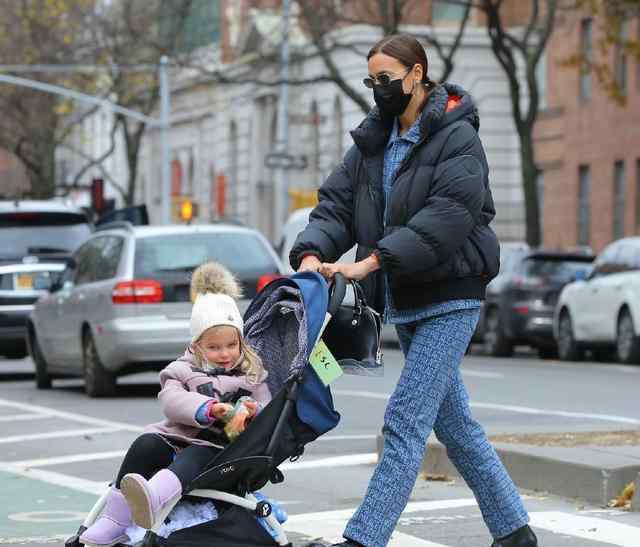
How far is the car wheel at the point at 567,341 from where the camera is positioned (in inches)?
1055

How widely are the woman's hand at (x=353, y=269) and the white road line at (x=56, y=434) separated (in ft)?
22.8

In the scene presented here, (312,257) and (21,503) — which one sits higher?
(312,257)

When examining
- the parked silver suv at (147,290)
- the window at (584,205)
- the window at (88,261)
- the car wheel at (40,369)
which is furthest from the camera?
the window at (584,205)

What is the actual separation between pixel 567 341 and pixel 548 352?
2.76 meters

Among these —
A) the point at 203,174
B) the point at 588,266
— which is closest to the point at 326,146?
the point at 203,174

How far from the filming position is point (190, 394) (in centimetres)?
665

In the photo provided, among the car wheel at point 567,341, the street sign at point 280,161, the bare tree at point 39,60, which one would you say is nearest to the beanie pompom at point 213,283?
the car wheel at point 567,341

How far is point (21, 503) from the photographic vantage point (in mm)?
9633

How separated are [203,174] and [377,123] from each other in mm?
62070

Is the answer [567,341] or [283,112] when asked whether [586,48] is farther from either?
[567,341]

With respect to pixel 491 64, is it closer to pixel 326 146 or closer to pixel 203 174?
pixel 326 146

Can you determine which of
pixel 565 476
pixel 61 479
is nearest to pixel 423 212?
pixel 565 476

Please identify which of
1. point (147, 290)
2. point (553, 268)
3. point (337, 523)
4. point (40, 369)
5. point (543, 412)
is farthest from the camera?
point (553, 268)

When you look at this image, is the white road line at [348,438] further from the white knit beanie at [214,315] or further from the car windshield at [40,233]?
the car windshield at [40,233]
